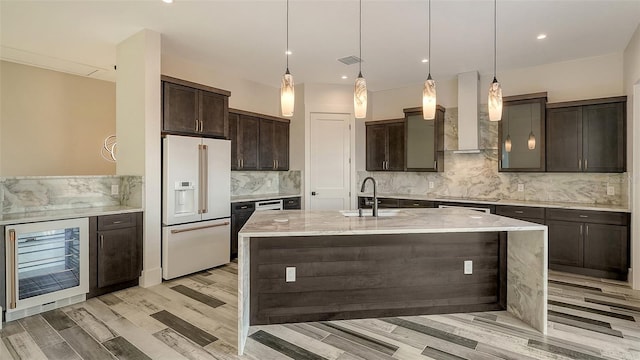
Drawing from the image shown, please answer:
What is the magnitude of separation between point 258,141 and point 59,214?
3010 mm

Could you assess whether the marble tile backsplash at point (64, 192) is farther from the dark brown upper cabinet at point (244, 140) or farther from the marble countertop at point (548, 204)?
the marble countertop at point (548, 204)

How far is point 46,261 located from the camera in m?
3.13

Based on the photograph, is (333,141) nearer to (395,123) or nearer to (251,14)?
(395,123)

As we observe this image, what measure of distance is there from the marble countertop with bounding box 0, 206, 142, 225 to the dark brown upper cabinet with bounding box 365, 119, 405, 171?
3988 millimetres

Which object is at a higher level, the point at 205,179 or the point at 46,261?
the point at 205,179

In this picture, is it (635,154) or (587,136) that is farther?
(587,136)

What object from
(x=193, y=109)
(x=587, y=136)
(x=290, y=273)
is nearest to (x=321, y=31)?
(x=193, y=109)

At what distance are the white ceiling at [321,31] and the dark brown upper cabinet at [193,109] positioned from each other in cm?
56

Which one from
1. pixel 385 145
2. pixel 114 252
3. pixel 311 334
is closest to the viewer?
pixel 311 334

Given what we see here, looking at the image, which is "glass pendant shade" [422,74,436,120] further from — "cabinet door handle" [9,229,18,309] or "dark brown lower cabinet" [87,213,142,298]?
"cabinet door handle" [9,229,18,309]

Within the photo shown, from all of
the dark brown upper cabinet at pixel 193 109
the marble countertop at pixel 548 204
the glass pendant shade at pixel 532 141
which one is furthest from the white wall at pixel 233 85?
the glass pendant shade at pixel 532 141

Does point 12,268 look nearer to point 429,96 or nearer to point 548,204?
point 429,96

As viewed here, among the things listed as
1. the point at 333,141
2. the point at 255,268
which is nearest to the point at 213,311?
the point at 255,268

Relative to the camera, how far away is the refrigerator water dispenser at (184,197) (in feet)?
13.0
